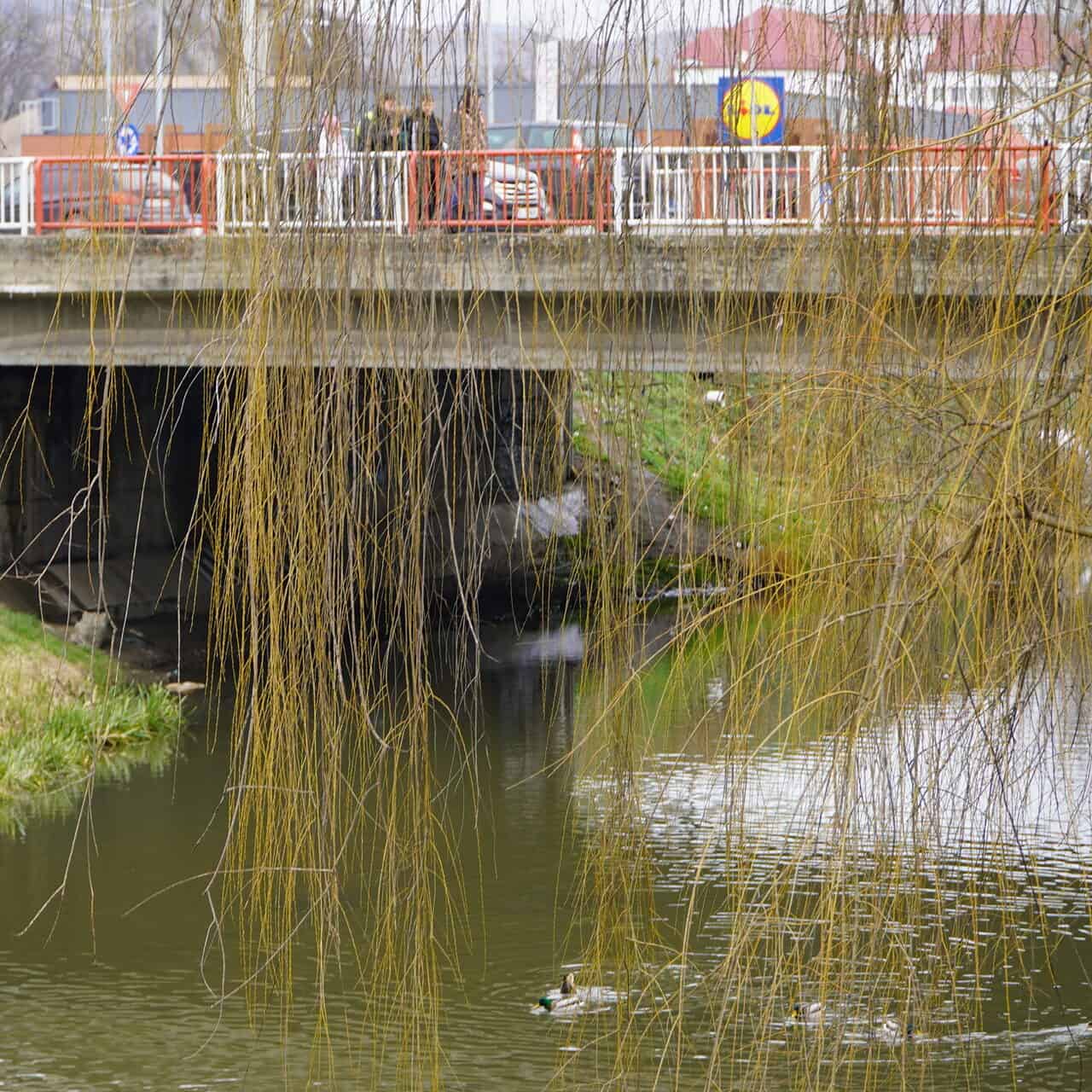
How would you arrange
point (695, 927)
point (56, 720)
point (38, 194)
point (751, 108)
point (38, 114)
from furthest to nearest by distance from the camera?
point (38, 114)
point (56, 720)
point (38, 194)
point (695, 927)
point (751, 108)

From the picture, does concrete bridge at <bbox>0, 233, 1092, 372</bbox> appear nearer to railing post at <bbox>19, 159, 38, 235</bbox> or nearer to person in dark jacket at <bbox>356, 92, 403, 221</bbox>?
person in dark jacket at <bbox>356, 92, 403, 221</bbox>

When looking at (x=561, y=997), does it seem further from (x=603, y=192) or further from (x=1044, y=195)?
(x=1044, y=195)

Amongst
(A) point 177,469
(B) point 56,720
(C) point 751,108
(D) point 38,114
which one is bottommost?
(B) point 56,720

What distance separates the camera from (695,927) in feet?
22.5

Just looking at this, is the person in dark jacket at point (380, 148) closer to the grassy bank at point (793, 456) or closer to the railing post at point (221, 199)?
the railing post at point (221, 199)

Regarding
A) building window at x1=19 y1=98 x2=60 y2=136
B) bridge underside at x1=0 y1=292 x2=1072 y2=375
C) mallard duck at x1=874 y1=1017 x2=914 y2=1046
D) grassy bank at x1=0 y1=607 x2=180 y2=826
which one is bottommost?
grassy bank at x1=0 y1=607 x2=180 y2=826

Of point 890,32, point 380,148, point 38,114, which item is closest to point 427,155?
point 380,148

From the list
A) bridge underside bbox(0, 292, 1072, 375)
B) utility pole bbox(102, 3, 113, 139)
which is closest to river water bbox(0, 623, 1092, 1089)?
bridge underside bbox(0, 292, 1072, 375)

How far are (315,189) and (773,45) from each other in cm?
119

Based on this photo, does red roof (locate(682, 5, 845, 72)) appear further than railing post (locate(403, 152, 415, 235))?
Yes

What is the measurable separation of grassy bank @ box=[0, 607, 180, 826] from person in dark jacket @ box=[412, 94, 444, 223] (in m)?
7.07

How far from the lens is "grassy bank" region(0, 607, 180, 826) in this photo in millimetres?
10242

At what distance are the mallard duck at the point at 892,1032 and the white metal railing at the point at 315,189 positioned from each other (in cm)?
157

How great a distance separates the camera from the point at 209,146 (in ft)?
11.0
